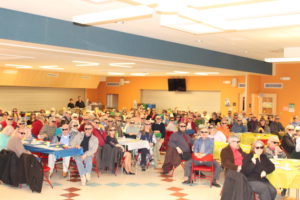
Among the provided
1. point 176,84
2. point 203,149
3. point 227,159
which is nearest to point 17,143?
point 203,149

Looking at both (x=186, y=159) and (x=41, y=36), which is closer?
(x=41, y=36)

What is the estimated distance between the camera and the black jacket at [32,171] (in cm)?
672

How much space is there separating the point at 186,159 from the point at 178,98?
11.6 m

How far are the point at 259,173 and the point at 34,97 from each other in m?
14.4

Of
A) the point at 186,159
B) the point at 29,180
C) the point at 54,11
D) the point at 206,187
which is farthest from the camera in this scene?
the point at 186,159

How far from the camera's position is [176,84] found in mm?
19016

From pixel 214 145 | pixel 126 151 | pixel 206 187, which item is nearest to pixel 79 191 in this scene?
pixel 126 151

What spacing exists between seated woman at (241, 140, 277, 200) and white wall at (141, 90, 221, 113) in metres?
12.0

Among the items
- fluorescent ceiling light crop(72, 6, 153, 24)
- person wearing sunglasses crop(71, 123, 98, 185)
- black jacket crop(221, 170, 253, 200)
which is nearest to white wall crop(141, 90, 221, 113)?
person wearing sunglasses crop(71, 123, 98, 185)

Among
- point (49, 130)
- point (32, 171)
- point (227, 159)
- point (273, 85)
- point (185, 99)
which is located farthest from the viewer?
point (185, 99)

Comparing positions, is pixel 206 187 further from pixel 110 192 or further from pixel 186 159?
pixel 110 192

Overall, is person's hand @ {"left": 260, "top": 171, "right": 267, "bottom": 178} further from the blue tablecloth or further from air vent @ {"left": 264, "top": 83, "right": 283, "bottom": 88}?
air vent @ {"left": 264, "top": 83, "right": 283, "bottom": 88}

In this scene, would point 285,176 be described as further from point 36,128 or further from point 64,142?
point 36,128

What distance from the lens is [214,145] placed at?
8148mm
